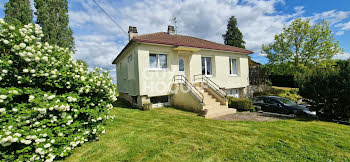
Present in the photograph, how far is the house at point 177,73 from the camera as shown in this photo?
8805mm

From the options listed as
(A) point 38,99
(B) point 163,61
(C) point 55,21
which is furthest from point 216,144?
(C) point 55,21

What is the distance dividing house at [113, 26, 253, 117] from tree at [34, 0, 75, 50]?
46.4 ft

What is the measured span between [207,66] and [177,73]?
326 centimetres

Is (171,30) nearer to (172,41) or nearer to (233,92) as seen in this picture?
(172,41)

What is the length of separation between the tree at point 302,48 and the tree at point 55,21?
93.3 feet

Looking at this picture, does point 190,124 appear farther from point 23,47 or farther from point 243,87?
point 243,87

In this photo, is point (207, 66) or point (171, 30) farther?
point (171, 30)

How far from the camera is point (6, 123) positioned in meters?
2.46

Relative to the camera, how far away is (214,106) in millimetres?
8422

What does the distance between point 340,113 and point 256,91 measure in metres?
9.75

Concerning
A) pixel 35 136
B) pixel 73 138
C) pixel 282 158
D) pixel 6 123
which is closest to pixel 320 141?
pixel 282 158

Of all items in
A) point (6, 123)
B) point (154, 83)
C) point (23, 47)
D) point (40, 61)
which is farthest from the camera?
point (154, 83)

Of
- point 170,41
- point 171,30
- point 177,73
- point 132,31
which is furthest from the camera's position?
point 171,30

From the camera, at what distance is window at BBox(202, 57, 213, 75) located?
38.9 ft
